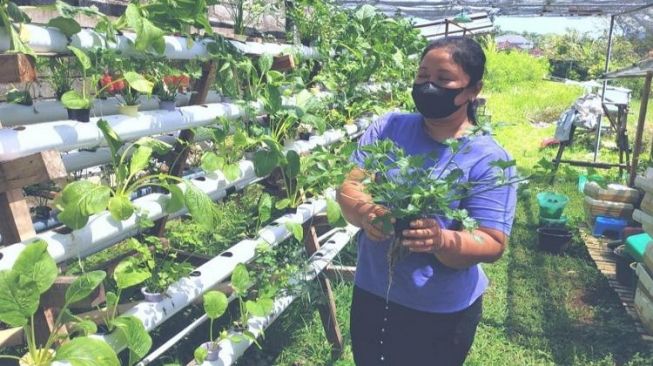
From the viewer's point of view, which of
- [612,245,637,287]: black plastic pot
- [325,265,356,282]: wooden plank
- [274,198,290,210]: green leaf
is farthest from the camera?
[612,245,637,287]: black plastic pot

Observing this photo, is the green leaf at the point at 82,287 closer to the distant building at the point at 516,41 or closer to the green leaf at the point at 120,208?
the green leaf at the point at 120,208

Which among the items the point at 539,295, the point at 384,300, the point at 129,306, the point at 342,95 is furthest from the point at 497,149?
the point at 539,295

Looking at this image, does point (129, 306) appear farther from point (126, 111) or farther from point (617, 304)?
point (617, 304)

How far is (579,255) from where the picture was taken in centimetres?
541

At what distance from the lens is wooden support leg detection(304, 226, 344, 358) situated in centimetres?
309

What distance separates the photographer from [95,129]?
1667 mm

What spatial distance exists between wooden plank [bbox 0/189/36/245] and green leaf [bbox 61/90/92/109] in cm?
26

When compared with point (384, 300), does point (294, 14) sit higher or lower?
higher

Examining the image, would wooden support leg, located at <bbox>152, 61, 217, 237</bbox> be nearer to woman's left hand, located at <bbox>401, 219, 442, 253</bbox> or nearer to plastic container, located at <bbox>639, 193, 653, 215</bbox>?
woman's left hand, located at <bbox>401, 219, 442, 253</bbox>

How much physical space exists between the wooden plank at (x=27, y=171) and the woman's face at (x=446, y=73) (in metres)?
1.12

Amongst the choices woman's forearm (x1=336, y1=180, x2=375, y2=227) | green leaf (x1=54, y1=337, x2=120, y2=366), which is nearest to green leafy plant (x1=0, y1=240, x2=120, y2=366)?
green leaf (x1=54, y1=337, x2=120, y2=366)

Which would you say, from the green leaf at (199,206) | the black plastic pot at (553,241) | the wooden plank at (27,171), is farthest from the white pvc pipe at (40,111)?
the black plastic pot at (553,241)

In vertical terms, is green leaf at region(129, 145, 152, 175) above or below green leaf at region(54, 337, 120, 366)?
above

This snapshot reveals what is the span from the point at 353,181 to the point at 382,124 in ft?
0.79
